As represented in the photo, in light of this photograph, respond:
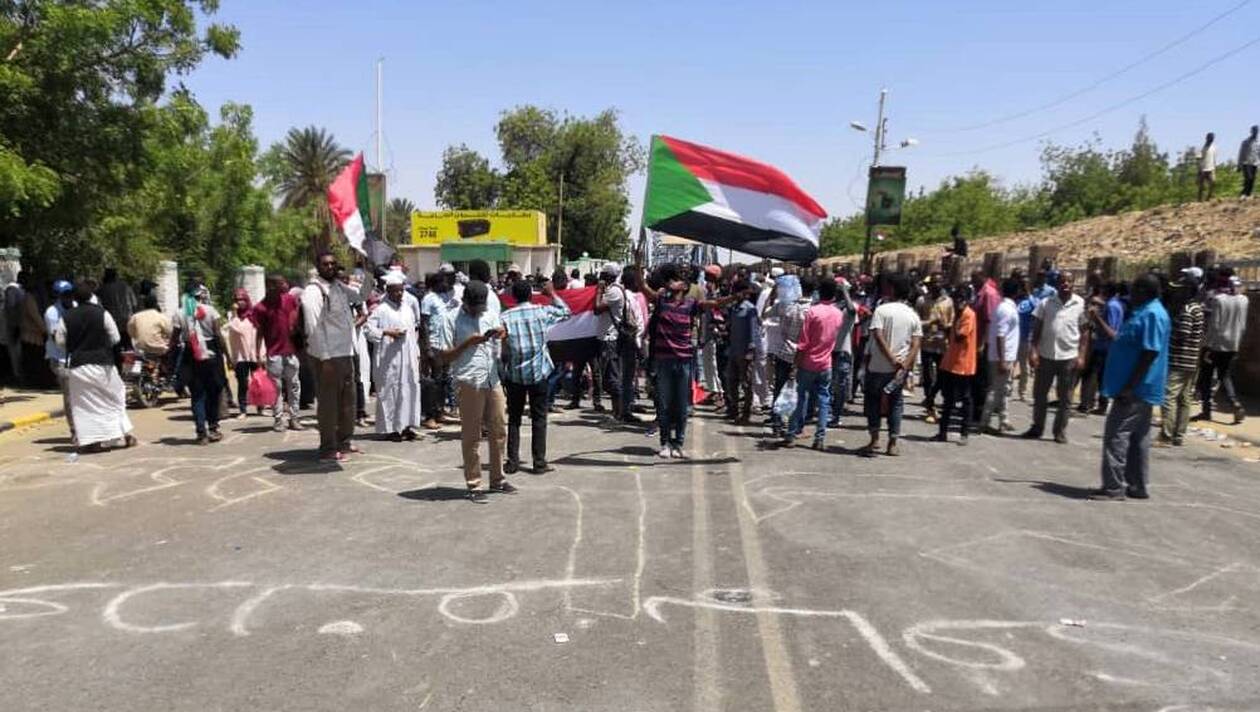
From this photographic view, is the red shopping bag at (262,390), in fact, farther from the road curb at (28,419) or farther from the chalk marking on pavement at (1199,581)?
the chalk marking on pavement at (1199,581)

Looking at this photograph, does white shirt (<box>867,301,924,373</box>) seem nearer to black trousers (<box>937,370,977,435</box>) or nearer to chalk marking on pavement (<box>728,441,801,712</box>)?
black trousers (<box>937,370,977,435</box>)

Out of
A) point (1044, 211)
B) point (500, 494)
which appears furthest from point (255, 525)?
point (1044, 211)

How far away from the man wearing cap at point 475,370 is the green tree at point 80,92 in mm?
8604

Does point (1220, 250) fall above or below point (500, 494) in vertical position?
above

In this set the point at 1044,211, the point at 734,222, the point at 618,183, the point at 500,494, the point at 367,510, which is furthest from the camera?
the point at 618,183

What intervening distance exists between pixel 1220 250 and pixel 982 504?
1639 cm

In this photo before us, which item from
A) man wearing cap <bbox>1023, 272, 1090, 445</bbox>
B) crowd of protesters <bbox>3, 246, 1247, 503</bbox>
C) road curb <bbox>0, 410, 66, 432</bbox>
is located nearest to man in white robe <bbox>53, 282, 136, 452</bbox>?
crowd of protesters <bbox>3, 246, 1247, 503</bbox>

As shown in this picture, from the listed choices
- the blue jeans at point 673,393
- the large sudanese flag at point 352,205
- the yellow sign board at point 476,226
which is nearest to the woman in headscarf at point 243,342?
the large sudanese flag at point 352,205

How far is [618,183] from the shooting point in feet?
194

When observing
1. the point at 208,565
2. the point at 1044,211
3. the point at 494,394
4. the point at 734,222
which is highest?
the point at 1044,211

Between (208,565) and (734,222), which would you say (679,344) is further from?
(208,565)

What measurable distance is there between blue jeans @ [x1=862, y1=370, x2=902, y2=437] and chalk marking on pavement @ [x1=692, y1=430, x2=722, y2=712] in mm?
3296

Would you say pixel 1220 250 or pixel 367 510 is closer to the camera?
pixel 367 510

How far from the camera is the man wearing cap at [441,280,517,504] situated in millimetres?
7402
